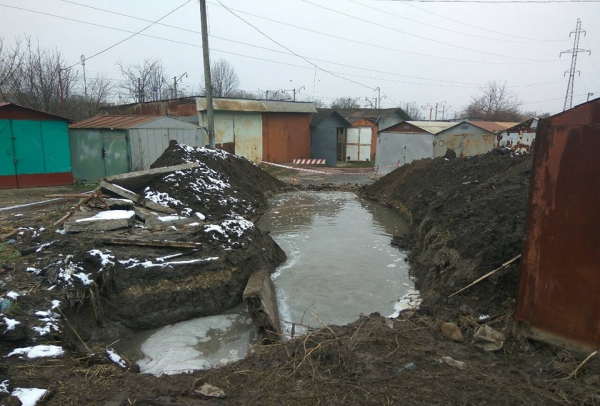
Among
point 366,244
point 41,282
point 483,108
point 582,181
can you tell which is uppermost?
point 483,108

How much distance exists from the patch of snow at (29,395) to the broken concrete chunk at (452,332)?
4.47 meters

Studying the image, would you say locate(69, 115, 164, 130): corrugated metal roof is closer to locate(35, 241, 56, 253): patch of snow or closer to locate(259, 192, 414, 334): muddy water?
locate(259, 192, 414, 334): muddy water

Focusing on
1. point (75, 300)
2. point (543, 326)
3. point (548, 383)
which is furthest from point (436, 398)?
point (75, 300)

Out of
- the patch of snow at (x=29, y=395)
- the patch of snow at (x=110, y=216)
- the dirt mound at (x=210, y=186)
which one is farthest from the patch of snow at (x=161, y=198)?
the patch of snow at (x=29, y=395)

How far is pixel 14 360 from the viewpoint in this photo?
4.46 m

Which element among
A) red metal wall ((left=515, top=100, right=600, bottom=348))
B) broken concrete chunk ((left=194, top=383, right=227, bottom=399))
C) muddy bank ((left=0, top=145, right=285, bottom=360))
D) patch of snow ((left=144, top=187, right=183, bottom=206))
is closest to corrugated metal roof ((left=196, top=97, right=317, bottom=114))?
patch of snow ((left=144, top=187, right=183, bottom=206))

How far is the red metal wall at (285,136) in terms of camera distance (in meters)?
28.9

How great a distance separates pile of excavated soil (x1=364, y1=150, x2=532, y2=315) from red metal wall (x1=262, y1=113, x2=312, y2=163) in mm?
15799

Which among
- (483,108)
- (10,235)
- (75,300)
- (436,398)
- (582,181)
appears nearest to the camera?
(436,398)

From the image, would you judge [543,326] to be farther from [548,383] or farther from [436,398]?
[436,398]

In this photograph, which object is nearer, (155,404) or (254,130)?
(155,404)

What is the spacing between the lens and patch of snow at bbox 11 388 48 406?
3670 millimetres

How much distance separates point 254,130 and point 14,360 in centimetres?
2451

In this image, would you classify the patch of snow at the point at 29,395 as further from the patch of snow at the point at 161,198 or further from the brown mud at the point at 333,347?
the patch of snow at the point at 161,198
